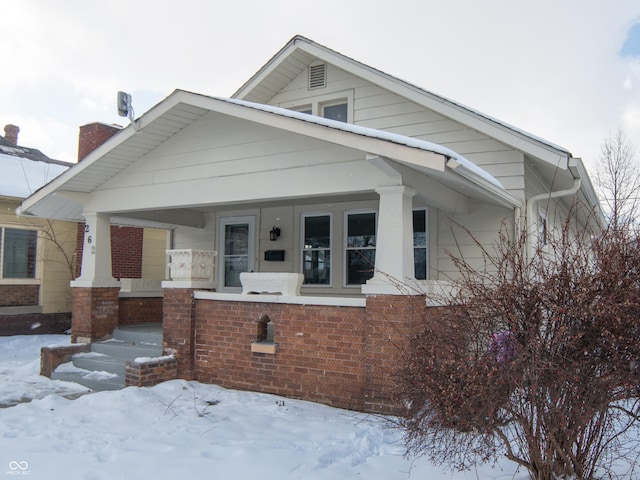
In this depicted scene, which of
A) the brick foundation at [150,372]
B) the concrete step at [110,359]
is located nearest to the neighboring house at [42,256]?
the concrete step at [110,359]

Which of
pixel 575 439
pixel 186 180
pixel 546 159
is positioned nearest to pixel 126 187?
pixel 186 180

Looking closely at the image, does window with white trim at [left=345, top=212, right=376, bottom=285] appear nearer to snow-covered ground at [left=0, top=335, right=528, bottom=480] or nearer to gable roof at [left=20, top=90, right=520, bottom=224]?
gable roof at [left=20, top=90, right=520, bottom=224]

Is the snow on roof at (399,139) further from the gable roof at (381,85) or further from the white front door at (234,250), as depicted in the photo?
the white front door at (234,250)

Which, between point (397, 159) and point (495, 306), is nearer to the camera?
point (495, 306)

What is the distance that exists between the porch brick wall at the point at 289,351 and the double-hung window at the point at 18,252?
8.10 meters

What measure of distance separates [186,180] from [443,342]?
5424 millimetres

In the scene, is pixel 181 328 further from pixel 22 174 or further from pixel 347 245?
pixel 22 174

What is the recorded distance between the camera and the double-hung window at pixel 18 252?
1303cm

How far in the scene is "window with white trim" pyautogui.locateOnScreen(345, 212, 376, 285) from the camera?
934 centimetres

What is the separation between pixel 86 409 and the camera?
607 centimetres

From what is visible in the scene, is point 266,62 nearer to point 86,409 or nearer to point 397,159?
point 397,159

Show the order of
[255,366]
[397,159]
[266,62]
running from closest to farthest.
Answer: [397,159], [255,366], [266,62]

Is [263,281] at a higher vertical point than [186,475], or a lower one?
higher

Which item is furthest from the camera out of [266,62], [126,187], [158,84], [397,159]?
[158,84]
